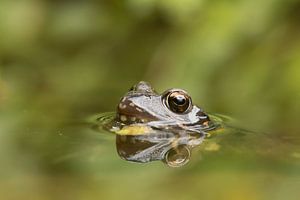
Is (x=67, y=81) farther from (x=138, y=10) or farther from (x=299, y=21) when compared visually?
(x=299, y=21)

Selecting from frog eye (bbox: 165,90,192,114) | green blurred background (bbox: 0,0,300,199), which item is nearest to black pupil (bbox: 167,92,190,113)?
frog eye (bbox: 165,90,192,114)

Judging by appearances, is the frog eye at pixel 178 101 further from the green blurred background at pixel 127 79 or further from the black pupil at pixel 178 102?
the green blurred background at pixel 127 79

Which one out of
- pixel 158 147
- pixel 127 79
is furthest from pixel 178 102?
pixel 127 79

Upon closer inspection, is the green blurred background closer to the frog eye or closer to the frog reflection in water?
the frog reflection in water

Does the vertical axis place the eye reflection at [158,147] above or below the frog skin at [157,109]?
below

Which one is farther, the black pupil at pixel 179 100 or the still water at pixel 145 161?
the black pupil at pixel 179 100

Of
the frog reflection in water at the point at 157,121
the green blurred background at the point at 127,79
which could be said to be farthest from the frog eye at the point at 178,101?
the green blurred background at the point at 127,79

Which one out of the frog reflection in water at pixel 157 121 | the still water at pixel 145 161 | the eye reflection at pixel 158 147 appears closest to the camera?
the still water at pixel 145 161

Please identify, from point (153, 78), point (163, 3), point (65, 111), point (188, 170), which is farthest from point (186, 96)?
point (153, 78)
